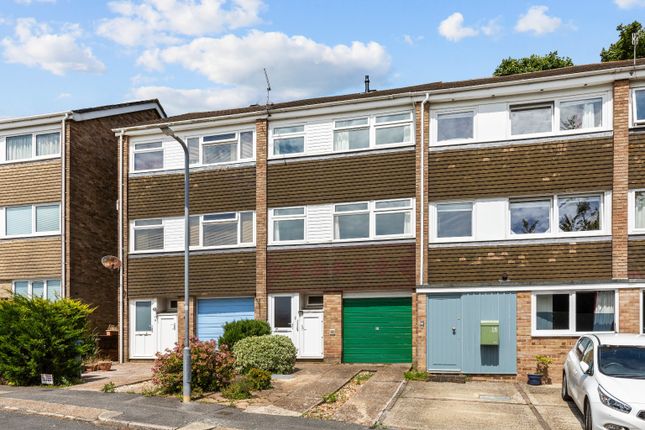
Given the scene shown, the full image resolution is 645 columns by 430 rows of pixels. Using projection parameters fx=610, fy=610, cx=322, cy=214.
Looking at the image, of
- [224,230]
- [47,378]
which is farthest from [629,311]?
[47,378]

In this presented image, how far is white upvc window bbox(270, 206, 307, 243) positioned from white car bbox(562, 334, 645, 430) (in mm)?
8902

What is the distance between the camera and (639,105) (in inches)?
608

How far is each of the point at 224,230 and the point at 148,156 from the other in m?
3.94

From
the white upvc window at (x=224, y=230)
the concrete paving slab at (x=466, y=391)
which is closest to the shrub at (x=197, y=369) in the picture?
the concrete paving slab at (x=466, y=391)

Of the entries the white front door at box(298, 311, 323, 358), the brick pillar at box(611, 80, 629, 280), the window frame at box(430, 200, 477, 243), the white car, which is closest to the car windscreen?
the white car

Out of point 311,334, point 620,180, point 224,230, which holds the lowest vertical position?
point 311,334

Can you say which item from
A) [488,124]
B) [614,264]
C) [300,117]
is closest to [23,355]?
[300,117]

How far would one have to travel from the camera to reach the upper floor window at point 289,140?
1883 centimetres

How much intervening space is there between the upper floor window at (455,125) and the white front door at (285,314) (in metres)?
6.45

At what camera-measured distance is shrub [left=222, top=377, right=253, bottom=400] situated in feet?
42.6

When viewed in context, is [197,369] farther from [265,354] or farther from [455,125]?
[455,125]

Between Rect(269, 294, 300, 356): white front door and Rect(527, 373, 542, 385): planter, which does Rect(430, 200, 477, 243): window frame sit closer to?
Rect(527, 373, 542, 385): planter

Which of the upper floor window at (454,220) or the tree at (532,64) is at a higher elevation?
the tree at (532,64)

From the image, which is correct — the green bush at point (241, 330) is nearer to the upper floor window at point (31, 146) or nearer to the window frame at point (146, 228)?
the window frame at point (146, 228)
